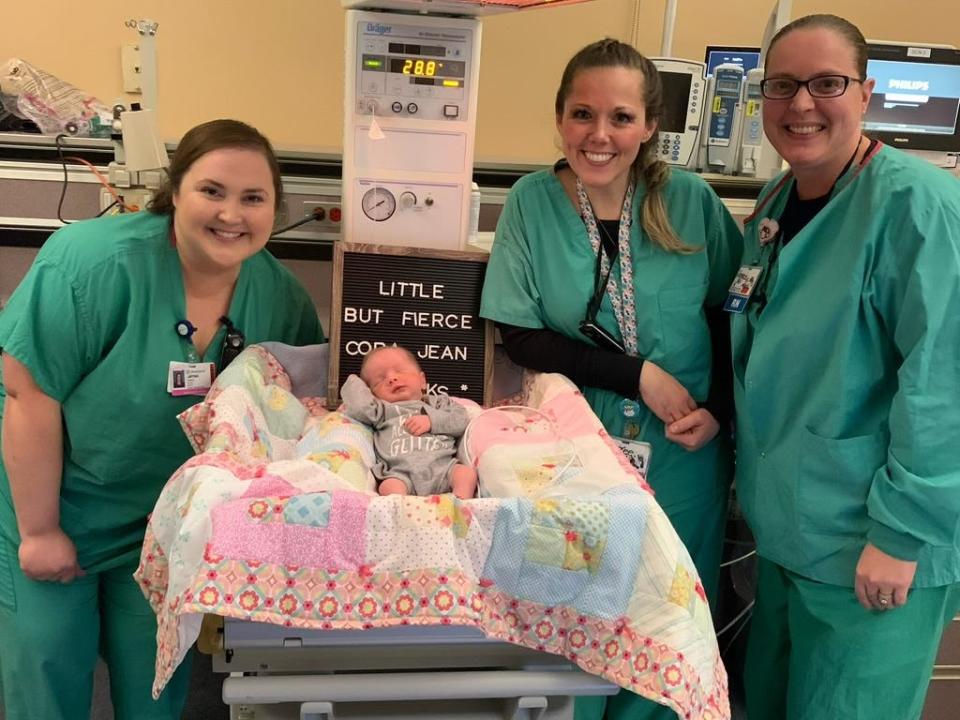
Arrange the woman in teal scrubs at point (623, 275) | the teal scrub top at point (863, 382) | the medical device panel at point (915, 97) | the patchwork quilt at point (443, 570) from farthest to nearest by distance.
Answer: the medical device panel at point (915, 97), the woman in teal scrubs at point (623, 275), the teal scrub top at point (863, 382), the patchwork quilt at point (443, 570)

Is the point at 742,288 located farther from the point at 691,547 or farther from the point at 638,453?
the point at 691,547

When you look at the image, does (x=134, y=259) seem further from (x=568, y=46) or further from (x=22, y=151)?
(x=568, y=46)

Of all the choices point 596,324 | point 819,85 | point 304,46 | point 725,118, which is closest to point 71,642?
point 596,324

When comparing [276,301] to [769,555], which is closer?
[769,555]

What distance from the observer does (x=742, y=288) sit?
1.52 meters

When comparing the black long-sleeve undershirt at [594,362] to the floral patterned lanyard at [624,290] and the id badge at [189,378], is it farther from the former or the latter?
the id badge at [189,378]

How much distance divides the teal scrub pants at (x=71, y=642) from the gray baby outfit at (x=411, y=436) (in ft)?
1.90

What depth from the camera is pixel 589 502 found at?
3.45 ft

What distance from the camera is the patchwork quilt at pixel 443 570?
991 mm

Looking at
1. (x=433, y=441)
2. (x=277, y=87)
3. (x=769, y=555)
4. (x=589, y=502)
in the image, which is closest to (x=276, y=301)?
(x=433, y=441)

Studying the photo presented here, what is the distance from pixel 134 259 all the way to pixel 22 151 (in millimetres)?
1436

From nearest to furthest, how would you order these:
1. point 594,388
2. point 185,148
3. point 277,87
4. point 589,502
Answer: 1. point 589,502
2. point 185,148
3. point 594,388
4. point 277,87

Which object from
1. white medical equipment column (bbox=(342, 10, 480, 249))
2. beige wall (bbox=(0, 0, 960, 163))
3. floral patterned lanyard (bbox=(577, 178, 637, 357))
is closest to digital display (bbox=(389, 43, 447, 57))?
white medical equipment column (bbox=(342, 10, 480, 249))

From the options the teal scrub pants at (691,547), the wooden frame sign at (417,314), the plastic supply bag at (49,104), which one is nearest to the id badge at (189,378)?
the wooden frame sign at (417,314)
